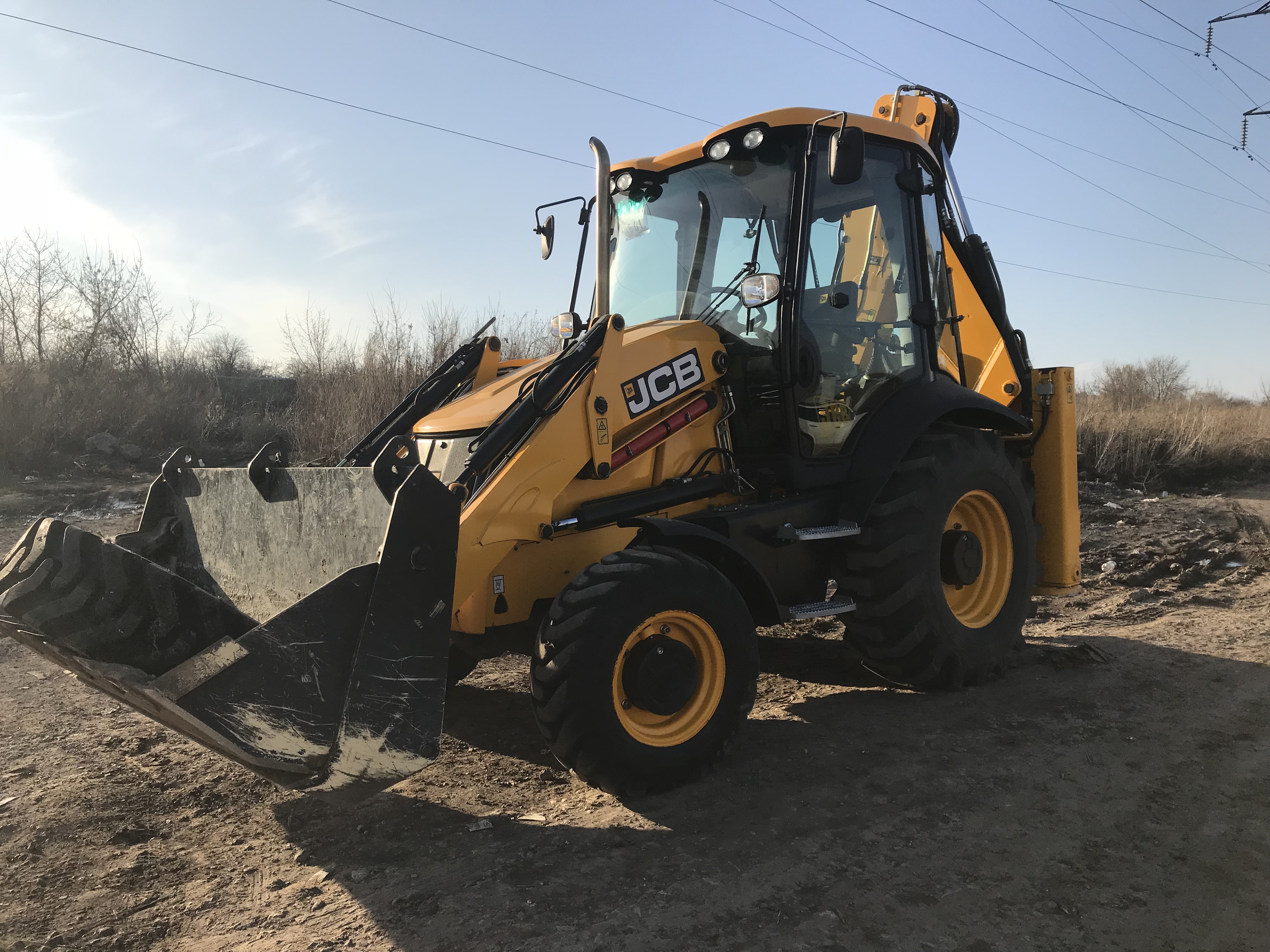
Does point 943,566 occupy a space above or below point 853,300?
below

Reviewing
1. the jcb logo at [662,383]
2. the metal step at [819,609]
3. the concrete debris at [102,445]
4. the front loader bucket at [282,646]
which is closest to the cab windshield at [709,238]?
the jcb logo at [662,383]

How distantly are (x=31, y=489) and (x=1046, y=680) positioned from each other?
444 inches

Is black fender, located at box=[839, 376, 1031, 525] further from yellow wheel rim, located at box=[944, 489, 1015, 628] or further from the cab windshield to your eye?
the cab windshield

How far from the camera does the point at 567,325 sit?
15.9 ft

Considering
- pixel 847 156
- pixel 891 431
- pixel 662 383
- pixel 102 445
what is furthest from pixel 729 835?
pixel 102 445

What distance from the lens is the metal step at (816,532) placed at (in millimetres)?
4090

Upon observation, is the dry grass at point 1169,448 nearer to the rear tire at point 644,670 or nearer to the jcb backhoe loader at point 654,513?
the jcb backhoe loader at point 654,513

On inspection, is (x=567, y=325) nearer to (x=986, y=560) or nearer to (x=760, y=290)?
(x=760, y=290)

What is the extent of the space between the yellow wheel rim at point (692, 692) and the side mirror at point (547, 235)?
2.55 metres

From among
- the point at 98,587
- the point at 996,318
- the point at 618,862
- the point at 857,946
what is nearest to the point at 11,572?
the point at 98,587

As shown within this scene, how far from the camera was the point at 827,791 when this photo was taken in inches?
139

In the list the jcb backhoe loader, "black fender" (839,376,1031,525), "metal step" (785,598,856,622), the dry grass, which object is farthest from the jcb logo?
the dry grass

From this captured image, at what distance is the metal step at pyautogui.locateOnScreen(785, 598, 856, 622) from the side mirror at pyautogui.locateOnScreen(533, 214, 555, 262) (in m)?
2.44

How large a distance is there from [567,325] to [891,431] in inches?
72.4
